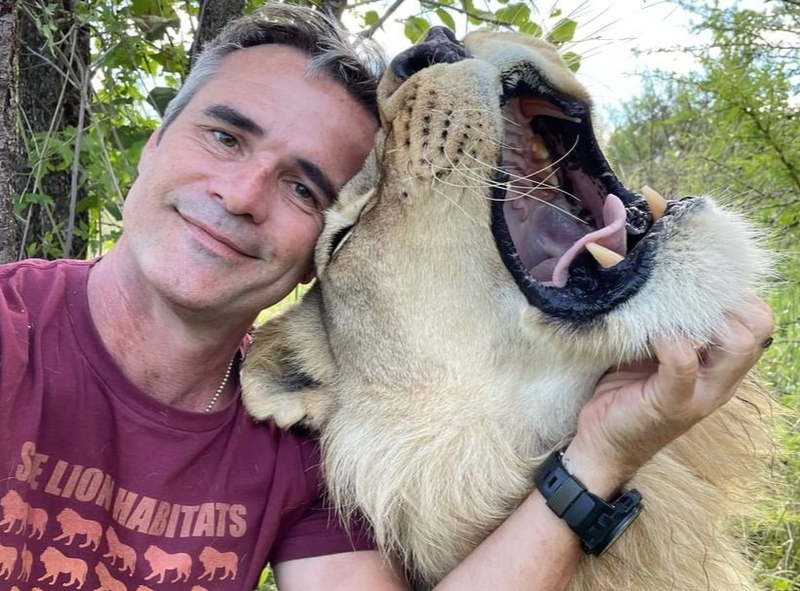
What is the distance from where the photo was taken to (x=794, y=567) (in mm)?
3758

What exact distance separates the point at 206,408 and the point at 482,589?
0.92 meters

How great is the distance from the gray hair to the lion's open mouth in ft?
1.84

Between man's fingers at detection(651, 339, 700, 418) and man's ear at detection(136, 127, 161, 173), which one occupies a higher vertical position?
man's fingers at detection(651, 339, 700, 418)

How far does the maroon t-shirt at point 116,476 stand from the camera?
1.96 meters

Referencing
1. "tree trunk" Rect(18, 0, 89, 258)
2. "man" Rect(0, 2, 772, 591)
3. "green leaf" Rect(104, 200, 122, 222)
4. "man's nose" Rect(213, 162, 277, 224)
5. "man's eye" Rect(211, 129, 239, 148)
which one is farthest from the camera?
"tree trunk" Rect(18, 0, 89, 258)

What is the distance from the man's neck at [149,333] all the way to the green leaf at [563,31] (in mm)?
1168

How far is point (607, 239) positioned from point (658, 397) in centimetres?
38

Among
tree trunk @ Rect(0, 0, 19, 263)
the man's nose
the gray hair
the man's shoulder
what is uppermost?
the gray hair

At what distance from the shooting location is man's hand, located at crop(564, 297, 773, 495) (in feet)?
5.62

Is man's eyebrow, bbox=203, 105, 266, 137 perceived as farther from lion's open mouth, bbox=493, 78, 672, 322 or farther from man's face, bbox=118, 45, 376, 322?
lion's open mouth, bbox=493, 78, 672, 322

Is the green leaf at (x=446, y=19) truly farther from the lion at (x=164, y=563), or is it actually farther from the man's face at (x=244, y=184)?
the lion at (x=164, y=563)

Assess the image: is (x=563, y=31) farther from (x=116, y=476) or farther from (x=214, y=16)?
(x=116, y=476)

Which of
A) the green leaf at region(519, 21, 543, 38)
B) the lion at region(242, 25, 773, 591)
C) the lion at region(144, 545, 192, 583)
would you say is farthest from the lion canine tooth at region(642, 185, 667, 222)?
the lion at region(144, 545, 192, 583)

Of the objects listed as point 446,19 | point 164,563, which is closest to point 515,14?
point 446,19
